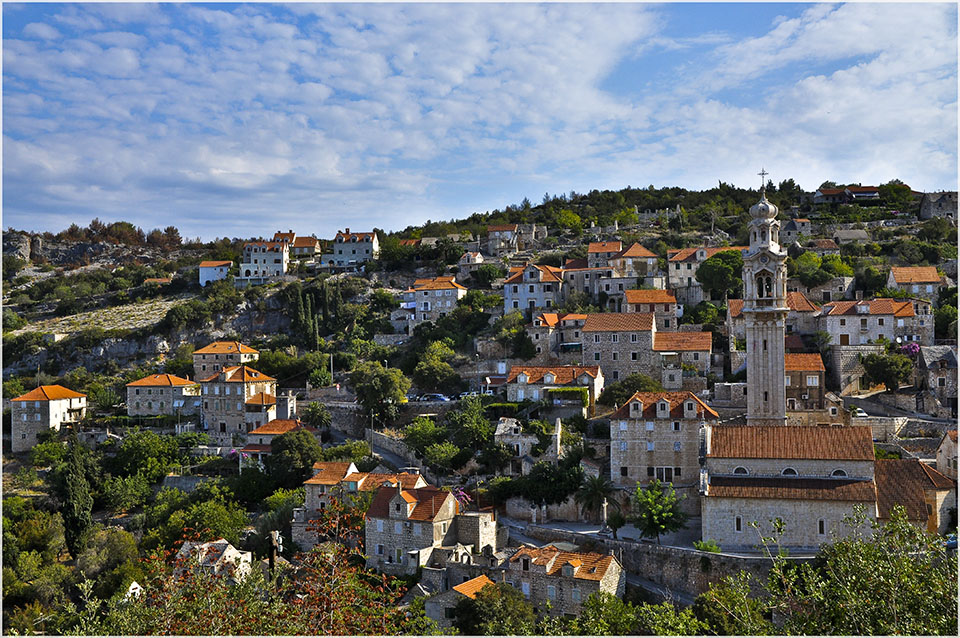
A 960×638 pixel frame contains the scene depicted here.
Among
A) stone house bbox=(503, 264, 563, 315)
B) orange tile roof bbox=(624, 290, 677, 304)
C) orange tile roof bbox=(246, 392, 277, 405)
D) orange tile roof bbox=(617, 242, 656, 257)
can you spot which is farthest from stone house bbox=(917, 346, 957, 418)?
orange tile roof bbox=(246, 392, 277, 405)

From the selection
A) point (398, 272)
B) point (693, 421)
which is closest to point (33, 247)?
point (398, 272)

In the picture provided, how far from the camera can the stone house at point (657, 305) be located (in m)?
56.2

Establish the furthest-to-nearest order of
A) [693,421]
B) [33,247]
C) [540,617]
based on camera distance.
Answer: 1. [33,247]
2. [693,421]
3. [540,617]

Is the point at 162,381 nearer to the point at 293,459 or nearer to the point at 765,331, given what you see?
the point at 293,459

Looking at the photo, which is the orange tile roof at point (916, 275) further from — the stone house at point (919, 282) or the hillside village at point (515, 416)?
the hillside village at point (515, 416)

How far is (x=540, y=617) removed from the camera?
3111 cm

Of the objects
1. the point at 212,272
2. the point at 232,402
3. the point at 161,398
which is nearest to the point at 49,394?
the point at 161,398

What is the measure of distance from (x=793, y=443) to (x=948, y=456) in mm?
7719

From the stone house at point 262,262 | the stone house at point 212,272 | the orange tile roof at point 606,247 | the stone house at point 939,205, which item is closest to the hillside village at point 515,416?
the stone house at point 939,205

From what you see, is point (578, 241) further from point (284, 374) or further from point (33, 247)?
point (33, 247)

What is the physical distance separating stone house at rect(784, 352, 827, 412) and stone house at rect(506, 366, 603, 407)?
1023 cm

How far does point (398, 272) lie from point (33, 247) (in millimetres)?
79020

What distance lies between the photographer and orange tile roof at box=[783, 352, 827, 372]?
4406 cm

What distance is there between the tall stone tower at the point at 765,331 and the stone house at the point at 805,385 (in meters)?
5.25
